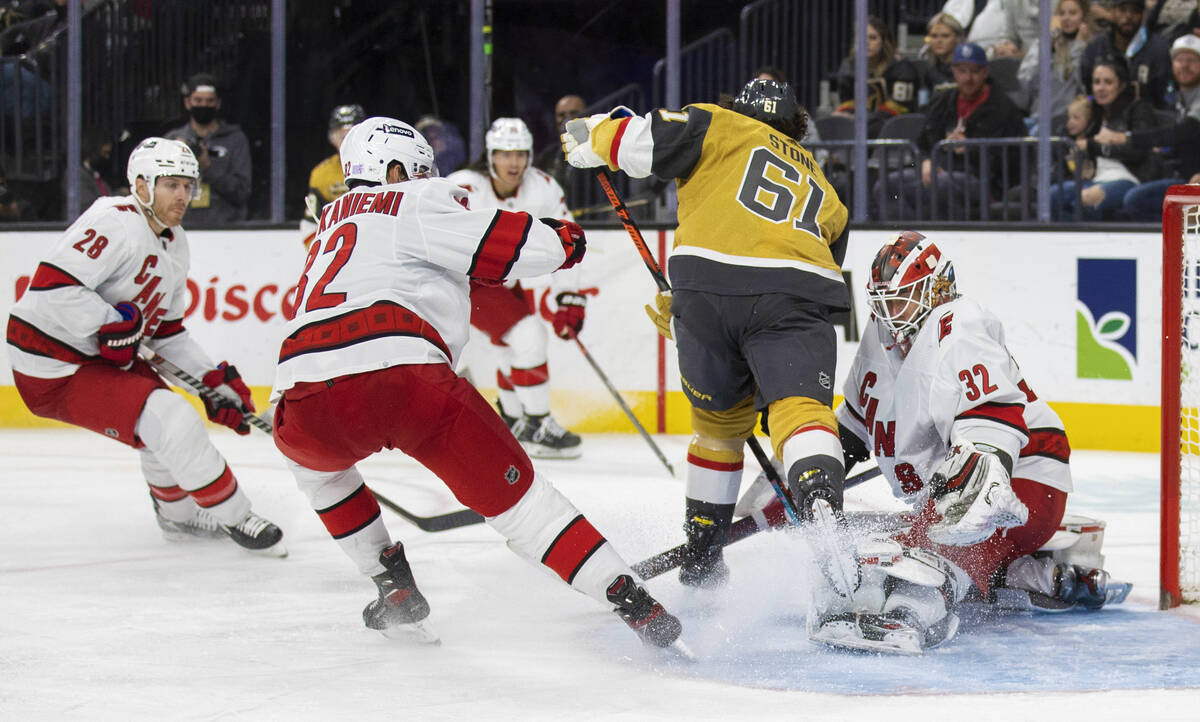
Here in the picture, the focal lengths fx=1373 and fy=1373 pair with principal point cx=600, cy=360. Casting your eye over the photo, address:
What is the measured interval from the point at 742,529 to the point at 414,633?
809 mm

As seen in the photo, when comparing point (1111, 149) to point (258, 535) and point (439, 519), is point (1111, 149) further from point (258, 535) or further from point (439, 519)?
point (258, 535)

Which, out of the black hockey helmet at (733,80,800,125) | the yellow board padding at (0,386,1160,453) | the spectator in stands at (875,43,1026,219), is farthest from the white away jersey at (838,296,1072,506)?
the spectator in stands at (875,43,1026,219)

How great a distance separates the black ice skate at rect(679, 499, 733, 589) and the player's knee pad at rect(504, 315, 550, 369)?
6.47ft

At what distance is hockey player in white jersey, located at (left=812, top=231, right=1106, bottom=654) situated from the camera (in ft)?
8.16

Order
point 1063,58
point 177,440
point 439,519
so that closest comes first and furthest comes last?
point 177,440, point 439,519, point 1063,58

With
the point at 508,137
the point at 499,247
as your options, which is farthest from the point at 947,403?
the point at 508,137

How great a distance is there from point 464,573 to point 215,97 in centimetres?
355

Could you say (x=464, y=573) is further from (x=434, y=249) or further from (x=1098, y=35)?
(x=1098, y=35)

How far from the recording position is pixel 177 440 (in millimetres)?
3299

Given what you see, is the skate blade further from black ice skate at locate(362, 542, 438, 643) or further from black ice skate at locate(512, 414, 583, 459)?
black ice skate at locate(512, 414, 583, 459)

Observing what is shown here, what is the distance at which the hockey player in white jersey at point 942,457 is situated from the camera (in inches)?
97.9

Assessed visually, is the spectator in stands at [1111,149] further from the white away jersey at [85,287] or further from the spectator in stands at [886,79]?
the white away jersey at [85,287]

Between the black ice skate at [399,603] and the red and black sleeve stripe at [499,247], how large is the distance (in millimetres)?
584

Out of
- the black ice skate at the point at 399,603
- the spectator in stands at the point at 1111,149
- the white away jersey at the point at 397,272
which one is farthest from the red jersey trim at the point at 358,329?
the spectator in stands at the point at 1111,149
